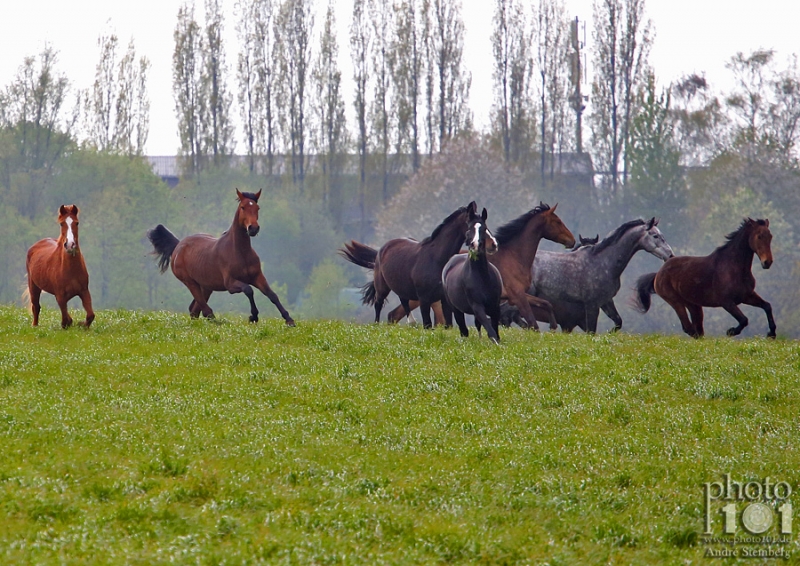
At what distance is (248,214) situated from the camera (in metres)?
19.7

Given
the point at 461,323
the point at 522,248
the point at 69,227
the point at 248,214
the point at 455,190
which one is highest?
the point at 455,190

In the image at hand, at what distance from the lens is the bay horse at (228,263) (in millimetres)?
19812

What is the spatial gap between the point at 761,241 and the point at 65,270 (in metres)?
14.5

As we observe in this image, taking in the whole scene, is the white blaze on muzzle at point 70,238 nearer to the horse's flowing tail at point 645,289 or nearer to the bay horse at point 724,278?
the bay horse at point 724,278

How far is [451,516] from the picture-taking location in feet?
28.0

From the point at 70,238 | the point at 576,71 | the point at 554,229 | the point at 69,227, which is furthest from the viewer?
the point at 576,71

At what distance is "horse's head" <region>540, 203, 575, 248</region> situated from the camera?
22.9m

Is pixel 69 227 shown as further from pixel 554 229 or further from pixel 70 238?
pixel 554 229

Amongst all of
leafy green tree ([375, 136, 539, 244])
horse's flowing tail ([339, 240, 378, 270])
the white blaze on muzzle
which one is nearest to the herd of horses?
the white blaze on muzzle

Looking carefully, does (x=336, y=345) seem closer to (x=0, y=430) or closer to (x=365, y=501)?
(x=0, y=430)

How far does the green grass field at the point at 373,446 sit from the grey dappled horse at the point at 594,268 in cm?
618

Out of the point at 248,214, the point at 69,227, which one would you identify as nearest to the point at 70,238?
the point at 69,227

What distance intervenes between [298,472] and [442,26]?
68.7 metres

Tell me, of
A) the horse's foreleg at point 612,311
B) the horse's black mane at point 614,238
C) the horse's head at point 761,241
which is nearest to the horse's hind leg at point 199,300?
the horse's black mane at point 614,238
